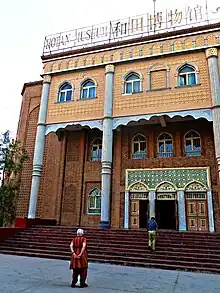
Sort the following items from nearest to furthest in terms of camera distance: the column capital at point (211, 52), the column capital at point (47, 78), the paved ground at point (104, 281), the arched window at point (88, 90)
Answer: the paved ground at point (104, 281) < the column capital at point (211, 52) < the arched window at point (88, 90) < the column capital at point (47, 78)

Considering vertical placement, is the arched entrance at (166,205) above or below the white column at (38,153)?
below

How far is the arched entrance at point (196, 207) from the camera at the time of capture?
13.8 meters

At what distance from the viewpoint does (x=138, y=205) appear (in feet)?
50.0

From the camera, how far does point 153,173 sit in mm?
15375

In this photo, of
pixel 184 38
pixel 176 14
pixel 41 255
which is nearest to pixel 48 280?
pixel 41 255

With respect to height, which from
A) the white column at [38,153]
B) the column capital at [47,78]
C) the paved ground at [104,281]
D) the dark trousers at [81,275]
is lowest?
the paved ground at [104,281]

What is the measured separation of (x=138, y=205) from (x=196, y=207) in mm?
3099

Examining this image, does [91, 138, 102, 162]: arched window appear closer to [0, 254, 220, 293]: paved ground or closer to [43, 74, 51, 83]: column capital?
[43, 74, 51, 83]: column capital

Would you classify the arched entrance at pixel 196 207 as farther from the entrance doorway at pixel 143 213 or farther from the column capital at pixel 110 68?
the column capital at pixel 110 68

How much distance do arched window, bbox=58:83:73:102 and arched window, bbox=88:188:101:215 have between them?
5760 mm

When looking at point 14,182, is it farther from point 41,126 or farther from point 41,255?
point 41,255

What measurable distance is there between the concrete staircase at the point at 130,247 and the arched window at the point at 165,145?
17.8 ft

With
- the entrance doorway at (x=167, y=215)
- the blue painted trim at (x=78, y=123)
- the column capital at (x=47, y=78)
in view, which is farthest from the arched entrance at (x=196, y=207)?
the column capital at (x=47, y=78)

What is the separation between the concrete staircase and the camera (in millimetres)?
8805
